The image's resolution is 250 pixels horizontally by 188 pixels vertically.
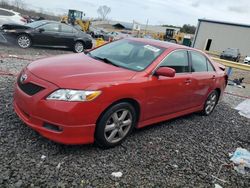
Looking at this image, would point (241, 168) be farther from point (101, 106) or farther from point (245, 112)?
point (245, 112)

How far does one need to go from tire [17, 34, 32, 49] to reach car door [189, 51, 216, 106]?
9.53 metres

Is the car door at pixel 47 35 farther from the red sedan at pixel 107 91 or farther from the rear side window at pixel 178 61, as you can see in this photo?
the rear side window at pixel 178 61

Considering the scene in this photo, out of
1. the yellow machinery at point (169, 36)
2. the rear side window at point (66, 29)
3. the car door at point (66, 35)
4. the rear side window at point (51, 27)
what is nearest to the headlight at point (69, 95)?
the rear side window at point (51, 27)

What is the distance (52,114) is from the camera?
3.51 metres

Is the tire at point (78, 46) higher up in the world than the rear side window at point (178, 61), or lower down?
lower down

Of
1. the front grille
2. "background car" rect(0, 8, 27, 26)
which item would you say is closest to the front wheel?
"background car" rect(0, 8, 27, 26)

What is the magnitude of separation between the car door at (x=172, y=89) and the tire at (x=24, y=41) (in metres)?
9.77

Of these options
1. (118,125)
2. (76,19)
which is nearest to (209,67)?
(118,125)

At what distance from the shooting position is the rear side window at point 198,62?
5714 millimetres

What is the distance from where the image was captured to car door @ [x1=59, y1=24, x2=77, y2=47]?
14.2 m

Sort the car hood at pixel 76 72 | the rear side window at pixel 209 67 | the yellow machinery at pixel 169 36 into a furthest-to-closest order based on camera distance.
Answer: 1. the yellow machinery at pixel 169 36
2. the rear side window at pixel 209 67
3. the car hood at pixel 76 72

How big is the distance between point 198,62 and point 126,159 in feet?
9.73

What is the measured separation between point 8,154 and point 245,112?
6354 mm

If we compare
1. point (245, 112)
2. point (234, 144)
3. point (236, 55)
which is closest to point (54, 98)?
point (234, 144)
